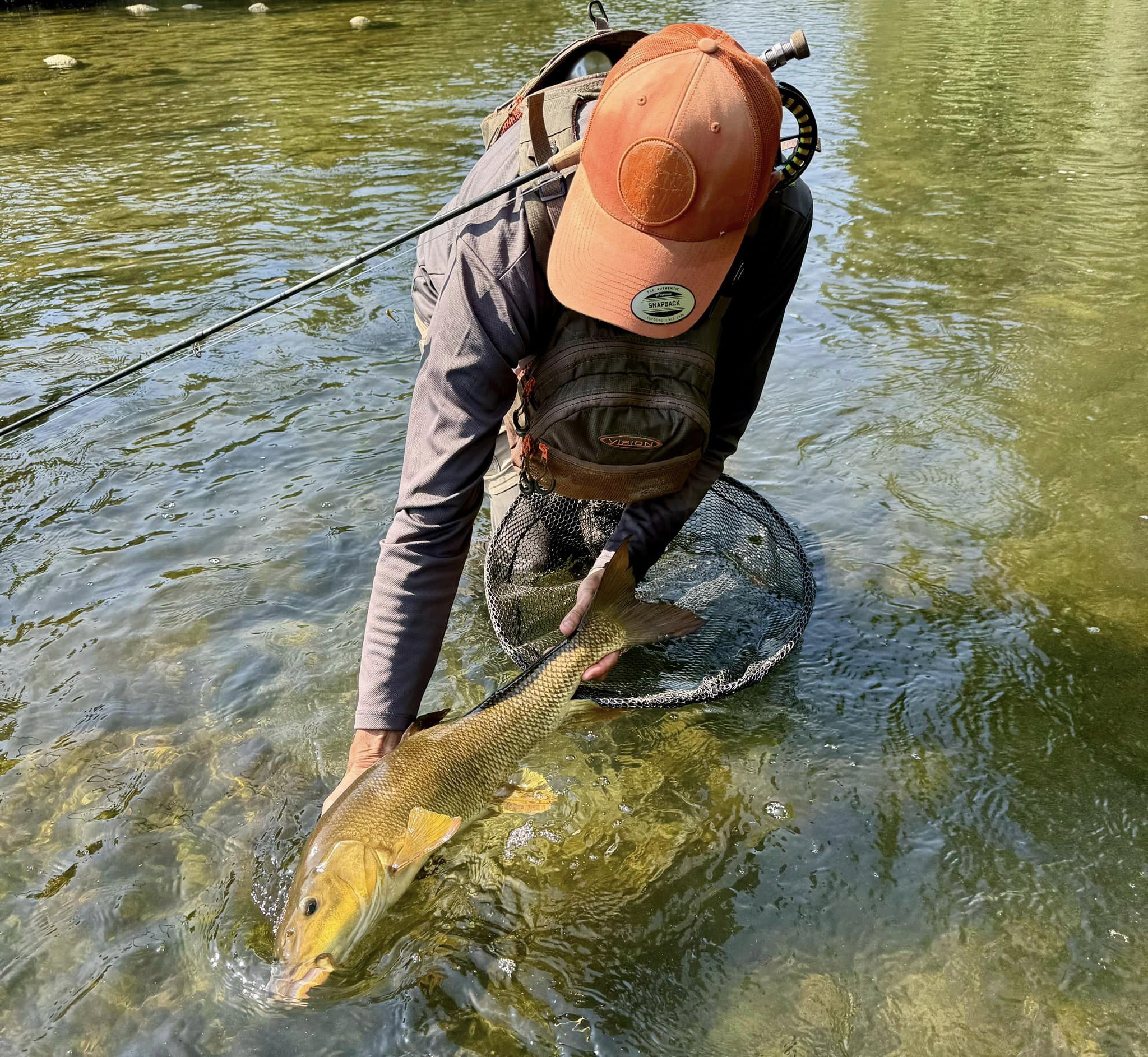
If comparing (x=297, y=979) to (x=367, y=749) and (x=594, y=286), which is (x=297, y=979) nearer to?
(x=367, y=749)

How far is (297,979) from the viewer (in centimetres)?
231

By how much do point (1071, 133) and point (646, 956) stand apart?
10.2 metres

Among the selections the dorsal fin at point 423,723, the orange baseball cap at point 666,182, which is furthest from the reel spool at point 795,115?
the dorsal fin at point 423,723

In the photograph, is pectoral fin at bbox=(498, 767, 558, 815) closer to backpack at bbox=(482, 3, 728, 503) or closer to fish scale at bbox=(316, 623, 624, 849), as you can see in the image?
fish scale at bbox=(316, 623, 624, 849)

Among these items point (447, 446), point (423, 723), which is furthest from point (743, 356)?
point (423, 723)

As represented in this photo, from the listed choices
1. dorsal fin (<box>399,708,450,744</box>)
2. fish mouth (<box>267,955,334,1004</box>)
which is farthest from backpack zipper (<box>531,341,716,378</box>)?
fish mouth (<box>267,955,334,1004</box>)

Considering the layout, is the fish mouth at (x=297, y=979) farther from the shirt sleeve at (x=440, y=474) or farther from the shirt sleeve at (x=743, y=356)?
the shirt sleeve at (x=743, y=356)

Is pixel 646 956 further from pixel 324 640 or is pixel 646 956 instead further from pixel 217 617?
pixel 217 617

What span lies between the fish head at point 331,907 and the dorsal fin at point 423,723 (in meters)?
0.30

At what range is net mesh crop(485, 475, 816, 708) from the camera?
3268mm

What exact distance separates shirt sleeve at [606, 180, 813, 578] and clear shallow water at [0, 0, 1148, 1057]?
2.13 feet

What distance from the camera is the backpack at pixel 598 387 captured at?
2602 mm

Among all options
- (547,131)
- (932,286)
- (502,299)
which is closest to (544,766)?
(502,299)

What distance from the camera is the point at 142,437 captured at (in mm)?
5027
